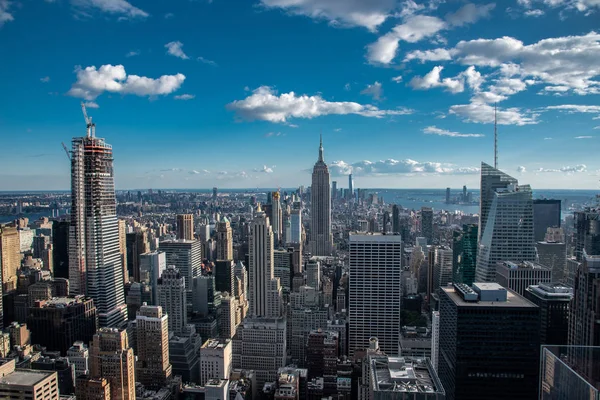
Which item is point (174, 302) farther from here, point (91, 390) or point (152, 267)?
point (91, 390)

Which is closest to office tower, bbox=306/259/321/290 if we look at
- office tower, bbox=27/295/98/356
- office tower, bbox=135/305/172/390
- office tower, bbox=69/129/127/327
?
office tower, bbox=69/129/127/327

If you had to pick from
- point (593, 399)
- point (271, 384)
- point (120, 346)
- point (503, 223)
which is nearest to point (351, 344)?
point (271, 384)

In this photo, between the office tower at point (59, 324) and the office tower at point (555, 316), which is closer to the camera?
the office tower at point (555, 316)

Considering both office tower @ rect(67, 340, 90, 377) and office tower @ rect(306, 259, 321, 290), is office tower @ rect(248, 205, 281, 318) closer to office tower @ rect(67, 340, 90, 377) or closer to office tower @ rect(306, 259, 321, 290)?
office tower @ rect(306, 259, 321, 290)

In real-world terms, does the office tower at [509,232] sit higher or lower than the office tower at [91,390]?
higher

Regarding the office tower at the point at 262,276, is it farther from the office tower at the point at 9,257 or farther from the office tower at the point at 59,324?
the office tower at the point at 9,257

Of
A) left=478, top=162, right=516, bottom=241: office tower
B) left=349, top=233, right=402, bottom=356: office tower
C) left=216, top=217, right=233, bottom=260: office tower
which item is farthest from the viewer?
left=216, top=217, right=233, bottom=260: office tower

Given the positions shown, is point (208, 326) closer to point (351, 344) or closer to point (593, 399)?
point (351, 344)

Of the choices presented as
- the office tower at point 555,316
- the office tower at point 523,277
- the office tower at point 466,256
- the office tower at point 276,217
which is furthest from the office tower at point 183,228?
the office tower at point 555,316
